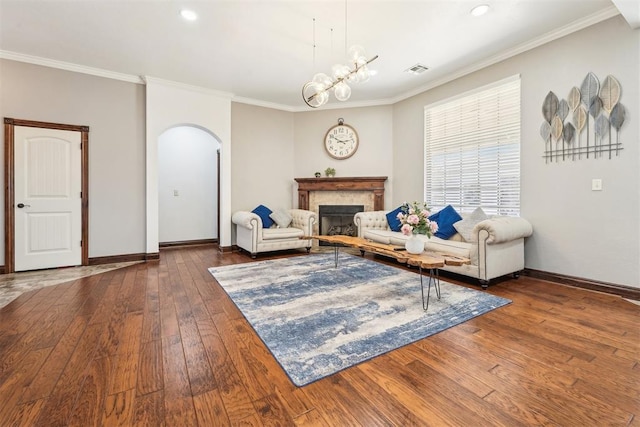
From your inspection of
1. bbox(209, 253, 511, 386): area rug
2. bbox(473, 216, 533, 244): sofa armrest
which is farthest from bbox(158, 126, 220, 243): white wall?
bbox(473, 216, 533, 244): sofa armrest

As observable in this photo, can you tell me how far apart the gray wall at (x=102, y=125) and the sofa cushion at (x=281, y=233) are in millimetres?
2070

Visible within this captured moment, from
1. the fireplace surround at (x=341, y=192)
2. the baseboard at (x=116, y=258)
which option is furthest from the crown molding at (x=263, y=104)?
the baseboard at (x=116, y=258)

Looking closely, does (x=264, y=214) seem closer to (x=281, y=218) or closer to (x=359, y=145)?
(x=281, y=218)

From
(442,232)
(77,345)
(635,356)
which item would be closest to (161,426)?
(77,345)

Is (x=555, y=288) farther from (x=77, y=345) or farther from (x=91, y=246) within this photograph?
(x=91, y=246)

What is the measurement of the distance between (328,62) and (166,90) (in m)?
2.84

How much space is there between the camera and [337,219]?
6.21 meters

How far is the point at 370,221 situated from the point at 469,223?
5.55ft

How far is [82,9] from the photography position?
2936mm

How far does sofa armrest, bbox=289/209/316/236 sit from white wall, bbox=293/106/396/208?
2.35 feet

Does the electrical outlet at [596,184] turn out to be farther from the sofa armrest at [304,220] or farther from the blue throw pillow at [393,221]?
the sofa armrest at [304,220]

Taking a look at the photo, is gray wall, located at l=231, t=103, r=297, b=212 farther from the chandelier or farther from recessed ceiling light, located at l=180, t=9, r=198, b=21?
the chandelier

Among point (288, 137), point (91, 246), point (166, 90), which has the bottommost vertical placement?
point (91, 246)

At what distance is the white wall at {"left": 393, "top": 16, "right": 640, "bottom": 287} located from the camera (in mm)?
2877
